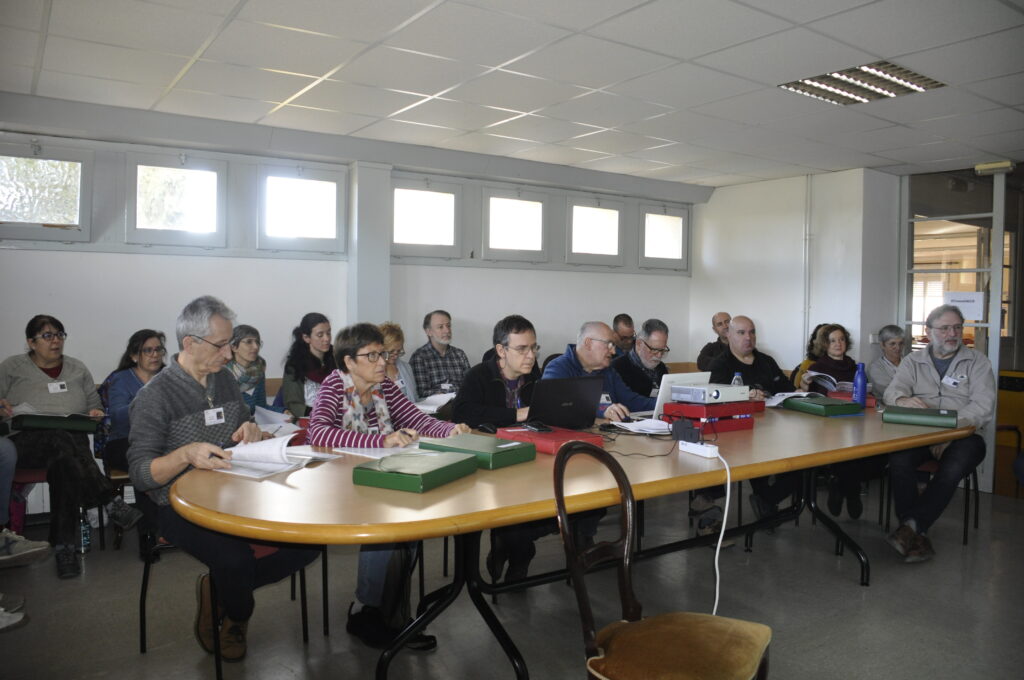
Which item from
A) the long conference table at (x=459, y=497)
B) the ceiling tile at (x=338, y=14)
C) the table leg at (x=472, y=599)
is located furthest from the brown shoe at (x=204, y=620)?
the ceiling tile at (x=338, y=14)

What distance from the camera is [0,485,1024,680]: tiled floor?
270 centimetres

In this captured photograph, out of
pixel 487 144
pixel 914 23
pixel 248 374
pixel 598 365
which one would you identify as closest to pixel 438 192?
pixel 487 144

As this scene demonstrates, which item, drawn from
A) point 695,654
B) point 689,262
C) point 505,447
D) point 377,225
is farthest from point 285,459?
point 689,262

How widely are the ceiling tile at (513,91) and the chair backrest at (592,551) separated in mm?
2800

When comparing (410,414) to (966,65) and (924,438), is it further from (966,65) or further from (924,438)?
(966,65)

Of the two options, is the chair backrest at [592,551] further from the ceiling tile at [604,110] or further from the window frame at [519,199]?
the window frame at [519,199]

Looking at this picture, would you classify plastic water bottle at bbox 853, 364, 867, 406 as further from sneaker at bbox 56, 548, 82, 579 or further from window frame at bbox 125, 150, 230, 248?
window frame at bbox 125, 150, 230, 248

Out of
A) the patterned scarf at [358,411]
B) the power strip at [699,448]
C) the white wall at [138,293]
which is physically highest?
the white wall at [138,293]

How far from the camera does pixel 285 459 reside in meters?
2.36

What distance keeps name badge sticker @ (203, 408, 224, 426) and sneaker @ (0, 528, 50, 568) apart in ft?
6.67

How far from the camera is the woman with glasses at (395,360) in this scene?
4.48 metres

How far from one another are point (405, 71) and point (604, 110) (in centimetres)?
144

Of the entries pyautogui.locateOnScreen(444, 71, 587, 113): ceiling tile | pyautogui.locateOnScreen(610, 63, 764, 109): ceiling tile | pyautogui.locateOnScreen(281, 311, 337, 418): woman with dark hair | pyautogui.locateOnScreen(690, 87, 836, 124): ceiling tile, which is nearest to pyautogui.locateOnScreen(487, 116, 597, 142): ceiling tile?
pyautogui.locateOnScreen(444, 71, 587, 113): ceiling tile

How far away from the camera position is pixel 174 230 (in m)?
5.23
